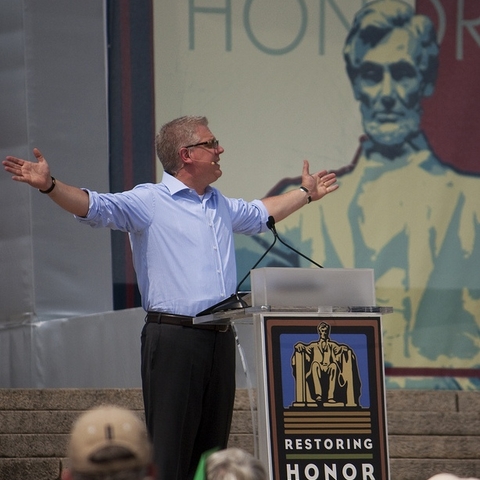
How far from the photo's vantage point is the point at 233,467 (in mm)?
1860

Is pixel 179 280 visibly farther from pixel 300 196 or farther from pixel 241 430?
pixel 241 430

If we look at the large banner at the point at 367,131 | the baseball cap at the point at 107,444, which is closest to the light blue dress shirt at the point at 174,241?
the large banner at the point at 367,131

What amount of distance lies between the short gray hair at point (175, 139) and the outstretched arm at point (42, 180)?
479 mm

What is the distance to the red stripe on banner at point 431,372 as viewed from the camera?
598 centimetres

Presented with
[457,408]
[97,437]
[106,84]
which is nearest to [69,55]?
[106,84]

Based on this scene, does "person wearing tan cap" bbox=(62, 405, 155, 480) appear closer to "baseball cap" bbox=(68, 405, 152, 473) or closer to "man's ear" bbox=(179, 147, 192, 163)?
"baseball cap" bbox=(68, 405, 152, 473)

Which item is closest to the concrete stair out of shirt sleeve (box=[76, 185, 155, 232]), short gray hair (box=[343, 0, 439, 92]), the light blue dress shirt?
the light blue dress shirt

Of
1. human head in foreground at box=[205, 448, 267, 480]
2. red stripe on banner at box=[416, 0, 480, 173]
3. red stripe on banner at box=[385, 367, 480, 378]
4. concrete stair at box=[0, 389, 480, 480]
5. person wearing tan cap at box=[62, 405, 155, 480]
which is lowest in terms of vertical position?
concrete stair at box=[0, 389, 480, 480]

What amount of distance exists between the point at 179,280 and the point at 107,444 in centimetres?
221

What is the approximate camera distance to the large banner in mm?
5949

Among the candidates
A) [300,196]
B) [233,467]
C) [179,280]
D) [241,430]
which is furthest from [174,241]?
[233,467]

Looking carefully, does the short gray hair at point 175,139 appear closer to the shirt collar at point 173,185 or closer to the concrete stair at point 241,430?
the shirt collar at point 173,185

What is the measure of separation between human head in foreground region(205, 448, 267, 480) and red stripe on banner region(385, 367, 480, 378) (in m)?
4.14

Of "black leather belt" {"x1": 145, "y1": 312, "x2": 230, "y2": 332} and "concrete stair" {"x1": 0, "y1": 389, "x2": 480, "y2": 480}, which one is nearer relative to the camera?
"black leather belt" {"x1": 145, "y1": 312, "x2": 230, "y2": 332}
